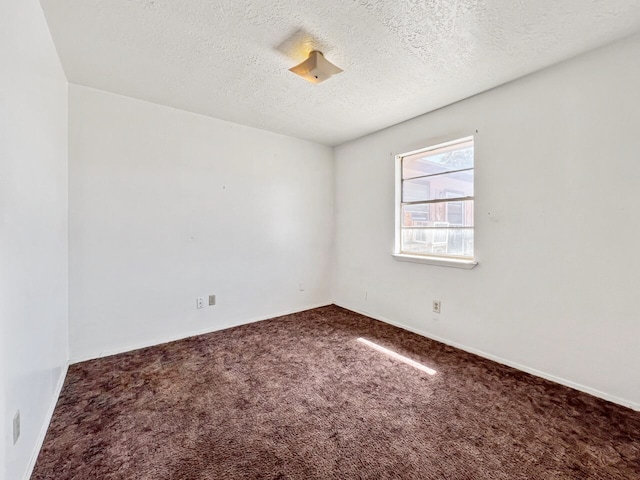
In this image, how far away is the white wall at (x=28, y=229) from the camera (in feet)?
3.81

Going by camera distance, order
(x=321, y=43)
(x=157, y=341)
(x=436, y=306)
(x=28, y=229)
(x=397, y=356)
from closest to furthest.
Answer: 1. (x=28, y=229)
2. (x=321, y=43)
3. (x=397, y=356)
4. (x=157, y=341)
5. (x=436, y=306)

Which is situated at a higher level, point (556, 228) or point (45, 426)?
point (556, 228)

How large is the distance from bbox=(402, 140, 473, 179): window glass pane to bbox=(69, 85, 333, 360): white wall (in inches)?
56.5

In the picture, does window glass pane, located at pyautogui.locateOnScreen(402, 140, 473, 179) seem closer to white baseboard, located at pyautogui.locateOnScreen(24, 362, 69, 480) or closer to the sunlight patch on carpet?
the sunlight patch on carpet

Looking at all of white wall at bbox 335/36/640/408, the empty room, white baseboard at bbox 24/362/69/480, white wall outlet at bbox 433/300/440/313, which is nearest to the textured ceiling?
the empty room

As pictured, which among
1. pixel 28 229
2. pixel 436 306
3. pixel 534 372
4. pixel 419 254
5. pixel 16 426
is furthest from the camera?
pixel 419 254

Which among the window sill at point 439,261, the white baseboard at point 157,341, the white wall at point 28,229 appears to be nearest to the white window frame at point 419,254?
the window sill at point 439,261

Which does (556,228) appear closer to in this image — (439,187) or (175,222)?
(439,187)

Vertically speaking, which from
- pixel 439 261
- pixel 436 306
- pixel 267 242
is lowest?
pixel 436 306

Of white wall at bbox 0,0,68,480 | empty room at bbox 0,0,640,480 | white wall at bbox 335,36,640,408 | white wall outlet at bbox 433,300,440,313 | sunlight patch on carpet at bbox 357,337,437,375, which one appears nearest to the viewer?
white wall at bbox 0,0,68,480

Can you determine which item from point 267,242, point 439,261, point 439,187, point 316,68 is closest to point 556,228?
point 439,261

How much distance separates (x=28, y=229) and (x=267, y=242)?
2.40 meters

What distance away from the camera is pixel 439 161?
10.1 ft

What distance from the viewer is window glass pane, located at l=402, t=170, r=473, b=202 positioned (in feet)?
9.23
